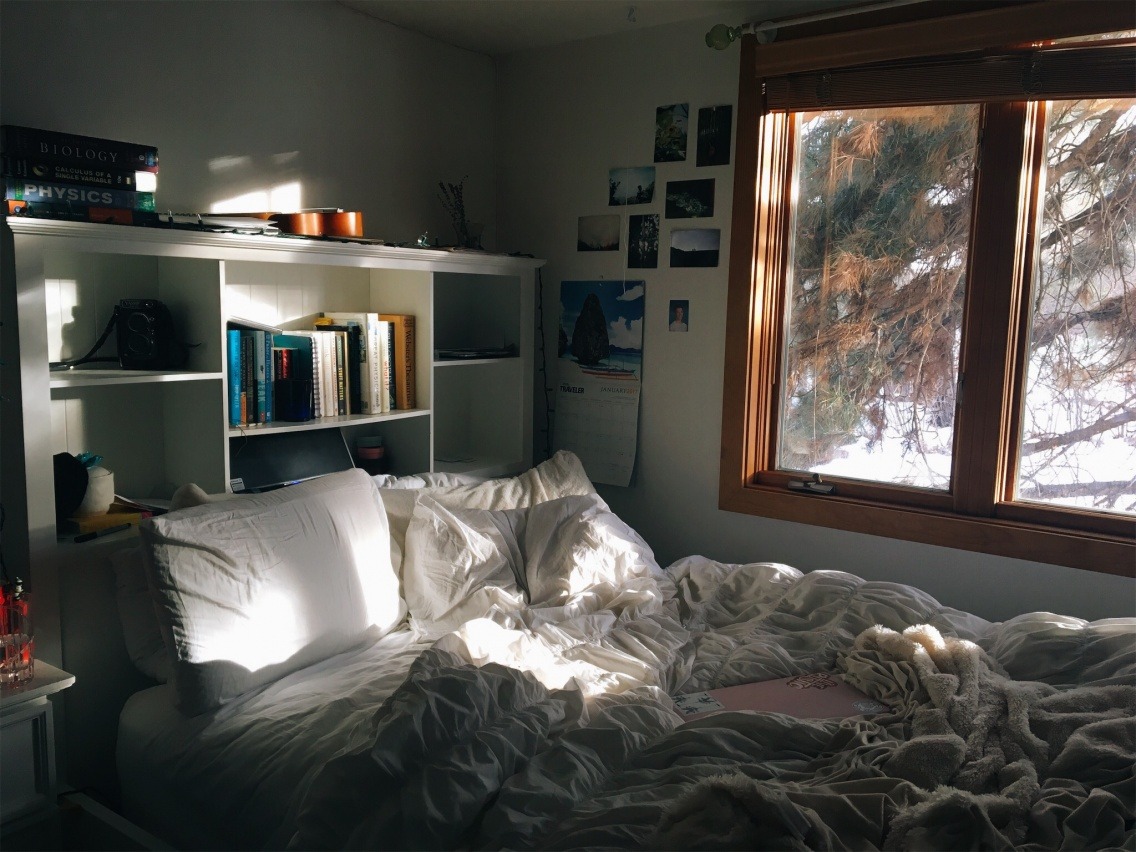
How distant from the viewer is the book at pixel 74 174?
1.95 metres

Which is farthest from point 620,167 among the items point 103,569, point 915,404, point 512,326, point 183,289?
point 103,569

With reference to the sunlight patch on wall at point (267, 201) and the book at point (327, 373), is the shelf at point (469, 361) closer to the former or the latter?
the book at point (327, 373)

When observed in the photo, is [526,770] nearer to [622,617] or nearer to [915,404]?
[622,617]

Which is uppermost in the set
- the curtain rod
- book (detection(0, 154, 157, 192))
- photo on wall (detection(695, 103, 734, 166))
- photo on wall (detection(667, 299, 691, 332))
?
the curtain rod

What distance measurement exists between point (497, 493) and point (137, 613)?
1073 millimetres

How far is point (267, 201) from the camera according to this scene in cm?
268

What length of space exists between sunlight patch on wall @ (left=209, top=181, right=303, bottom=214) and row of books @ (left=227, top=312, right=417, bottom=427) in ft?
1.14

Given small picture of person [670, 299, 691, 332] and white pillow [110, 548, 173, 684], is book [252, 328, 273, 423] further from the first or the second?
small picture of person [670, 299, 691, 332]

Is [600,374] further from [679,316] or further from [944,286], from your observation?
[944,286]

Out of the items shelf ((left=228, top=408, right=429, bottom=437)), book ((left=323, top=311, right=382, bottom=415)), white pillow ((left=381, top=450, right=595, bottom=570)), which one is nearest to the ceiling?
book ((left=323, top=311, right=382, bottom=415))

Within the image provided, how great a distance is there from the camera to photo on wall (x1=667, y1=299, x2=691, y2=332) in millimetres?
3061

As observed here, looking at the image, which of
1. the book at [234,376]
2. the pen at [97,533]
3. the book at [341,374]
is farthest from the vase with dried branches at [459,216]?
the pen at [97,533]

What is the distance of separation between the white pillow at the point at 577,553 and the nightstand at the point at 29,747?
115 cm

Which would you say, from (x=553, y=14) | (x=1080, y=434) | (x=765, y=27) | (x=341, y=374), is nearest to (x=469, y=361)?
(x=341, y=374)
